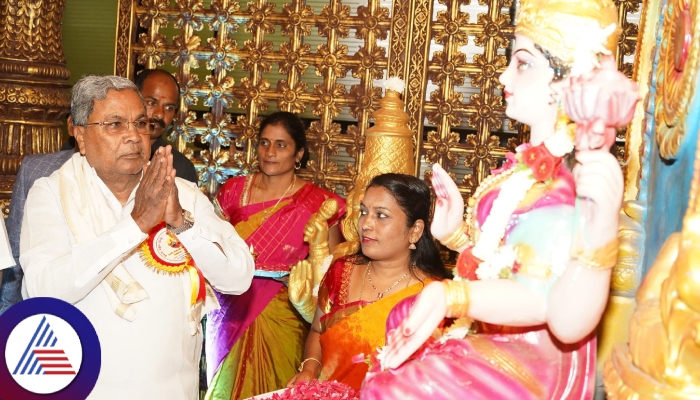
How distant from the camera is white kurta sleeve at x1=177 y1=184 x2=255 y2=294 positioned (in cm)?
264

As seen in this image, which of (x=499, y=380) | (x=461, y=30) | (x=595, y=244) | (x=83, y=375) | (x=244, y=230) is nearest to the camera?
(x=595, y=244)

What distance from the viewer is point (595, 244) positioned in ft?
5.39

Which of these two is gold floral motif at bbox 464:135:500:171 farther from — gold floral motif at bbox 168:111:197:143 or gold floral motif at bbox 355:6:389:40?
gold floral motif at bbox 168:111:197:143

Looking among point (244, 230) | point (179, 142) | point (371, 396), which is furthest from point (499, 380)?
point (179, 142)

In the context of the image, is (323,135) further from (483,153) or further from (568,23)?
(568,23)

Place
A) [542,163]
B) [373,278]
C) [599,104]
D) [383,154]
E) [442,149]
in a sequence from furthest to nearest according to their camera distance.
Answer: [442,149] → [383,154] → [373,278] → [542,163] → [599,104]

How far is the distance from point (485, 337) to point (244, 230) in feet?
9.14

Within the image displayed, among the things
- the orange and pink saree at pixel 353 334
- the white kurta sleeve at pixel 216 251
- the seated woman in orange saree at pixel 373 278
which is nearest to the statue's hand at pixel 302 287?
the seated woman in orange saree at pixel 373 278

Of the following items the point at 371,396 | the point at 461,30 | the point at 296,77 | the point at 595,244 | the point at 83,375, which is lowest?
the point at 83,375

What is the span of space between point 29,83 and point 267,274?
1.54m

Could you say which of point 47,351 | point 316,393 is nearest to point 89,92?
point 47,351

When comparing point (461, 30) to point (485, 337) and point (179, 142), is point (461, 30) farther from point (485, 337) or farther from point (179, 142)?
point (485, 337)

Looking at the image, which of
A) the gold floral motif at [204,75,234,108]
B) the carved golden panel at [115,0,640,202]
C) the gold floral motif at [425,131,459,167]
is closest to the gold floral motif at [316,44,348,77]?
the carved golden panel at [115,0,640,202]

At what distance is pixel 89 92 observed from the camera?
2.73m
